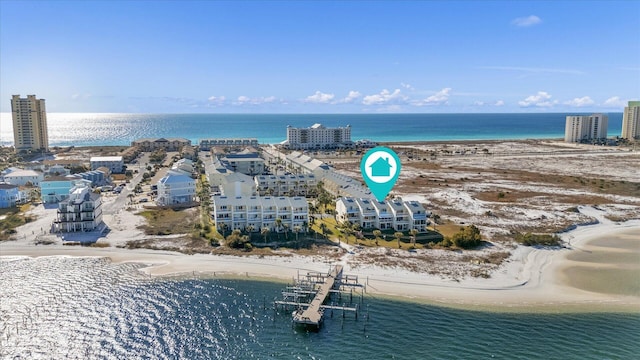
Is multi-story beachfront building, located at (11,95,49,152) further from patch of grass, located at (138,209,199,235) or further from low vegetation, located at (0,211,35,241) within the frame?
patch of grass, located at (138,209,199,235)

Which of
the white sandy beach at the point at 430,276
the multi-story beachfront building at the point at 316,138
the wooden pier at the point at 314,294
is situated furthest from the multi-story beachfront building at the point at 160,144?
the wooden pier at the point at 314,294

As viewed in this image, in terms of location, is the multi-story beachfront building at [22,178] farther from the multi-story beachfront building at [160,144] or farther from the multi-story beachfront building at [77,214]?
the multi-story beachfront building at [160,144]

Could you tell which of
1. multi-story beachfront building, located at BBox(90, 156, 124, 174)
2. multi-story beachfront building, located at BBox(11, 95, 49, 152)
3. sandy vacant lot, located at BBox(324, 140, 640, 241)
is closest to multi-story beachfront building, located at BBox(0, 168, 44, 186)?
multi-story beachfront building, located at BBox(90, 156, 124, 174)

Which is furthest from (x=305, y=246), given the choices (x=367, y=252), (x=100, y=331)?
(x=100, y=331)

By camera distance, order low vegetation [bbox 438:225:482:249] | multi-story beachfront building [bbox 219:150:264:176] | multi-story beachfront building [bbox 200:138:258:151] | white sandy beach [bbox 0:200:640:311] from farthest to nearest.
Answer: multi-story beachfront building [bbox 200:138:258:151] → multi-story beachfront building [bbox 219:150:264:176] → low vegetation [bbox 438:225:482:249] → white sandy beach [bbox 0:200:640:311]

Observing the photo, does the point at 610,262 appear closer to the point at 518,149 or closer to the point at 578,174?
the point at 578,174

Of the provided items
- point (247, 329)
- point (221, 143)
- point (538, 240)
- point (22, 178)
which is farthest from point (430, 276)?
point (221, 143)
